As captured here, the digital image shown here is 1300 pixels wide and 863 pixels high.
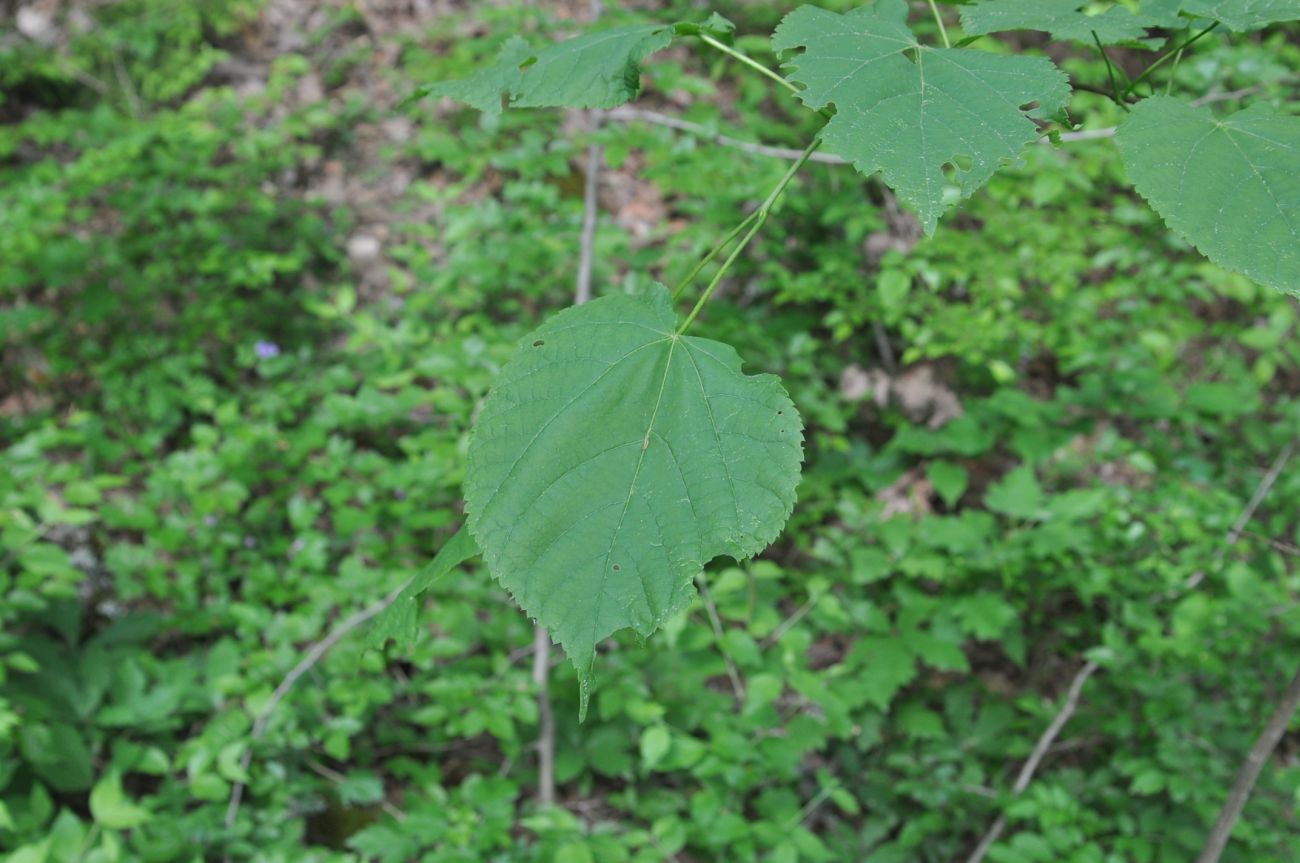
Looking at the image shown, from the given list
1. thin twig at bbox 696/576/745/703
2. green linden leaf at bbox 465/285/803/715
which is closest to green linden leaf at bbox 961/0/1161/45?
green linden leaf at bbox 465/285/803/715

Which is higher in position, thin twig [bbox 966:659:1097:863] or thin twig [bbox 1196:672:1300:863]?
thin twig [bbox 1196:672:1300:863]

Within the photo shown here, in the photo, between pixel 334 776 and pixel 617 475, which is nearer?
pixel 617 475

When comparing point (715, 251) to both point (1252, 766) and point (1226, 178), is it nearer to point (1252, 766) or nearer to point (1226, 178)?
point (1226, 178)

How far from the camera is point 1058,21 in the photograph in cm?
92

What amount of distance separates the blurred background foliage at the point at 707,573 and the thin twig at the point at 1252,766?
398 millimetres

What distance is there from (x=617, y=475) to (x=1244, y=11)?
80 centimetres

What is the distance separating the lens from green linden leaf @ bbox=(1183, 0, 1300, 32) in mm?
861

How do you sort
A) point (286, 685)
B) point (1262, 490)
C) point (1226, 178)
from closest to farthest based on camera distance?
point (1226, 178) → point (286, 685) → point (1262, 490)

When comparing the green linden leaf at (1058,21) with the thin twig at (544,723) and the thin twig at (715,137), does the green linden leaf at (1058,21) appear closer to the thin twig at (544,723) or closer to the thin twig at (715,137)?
the thin twig at (715,137)

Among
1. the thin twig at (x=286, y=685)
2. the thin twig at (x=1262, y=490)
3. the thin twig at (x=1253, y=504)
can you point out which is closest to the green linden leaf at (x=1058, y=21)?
the thin twig at (x=286, y=685)

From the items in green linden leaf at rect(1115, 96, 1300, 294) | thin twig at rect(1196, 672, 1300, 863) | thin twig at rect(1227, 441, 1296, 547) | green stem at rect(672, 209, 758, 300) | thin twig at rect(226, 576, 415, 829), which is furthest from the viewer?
thin twig at rect(1227, 441, 1296, 547)

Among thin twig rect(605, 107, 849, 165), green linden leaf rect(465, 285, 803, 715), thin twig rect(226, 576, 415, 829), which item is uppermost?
green linden leaf rect(465, 285, 803, 715)

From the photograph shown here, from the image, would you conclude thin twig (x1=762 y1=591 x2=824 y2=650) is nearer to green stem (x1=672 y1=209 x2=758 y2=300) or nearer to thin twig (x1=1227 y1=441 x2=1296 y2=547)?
thin twig (x1=1227 y1=441 x2=1296 y2=547)

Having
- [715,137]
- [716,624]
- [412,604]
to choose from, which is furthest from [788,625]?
[412,604]
